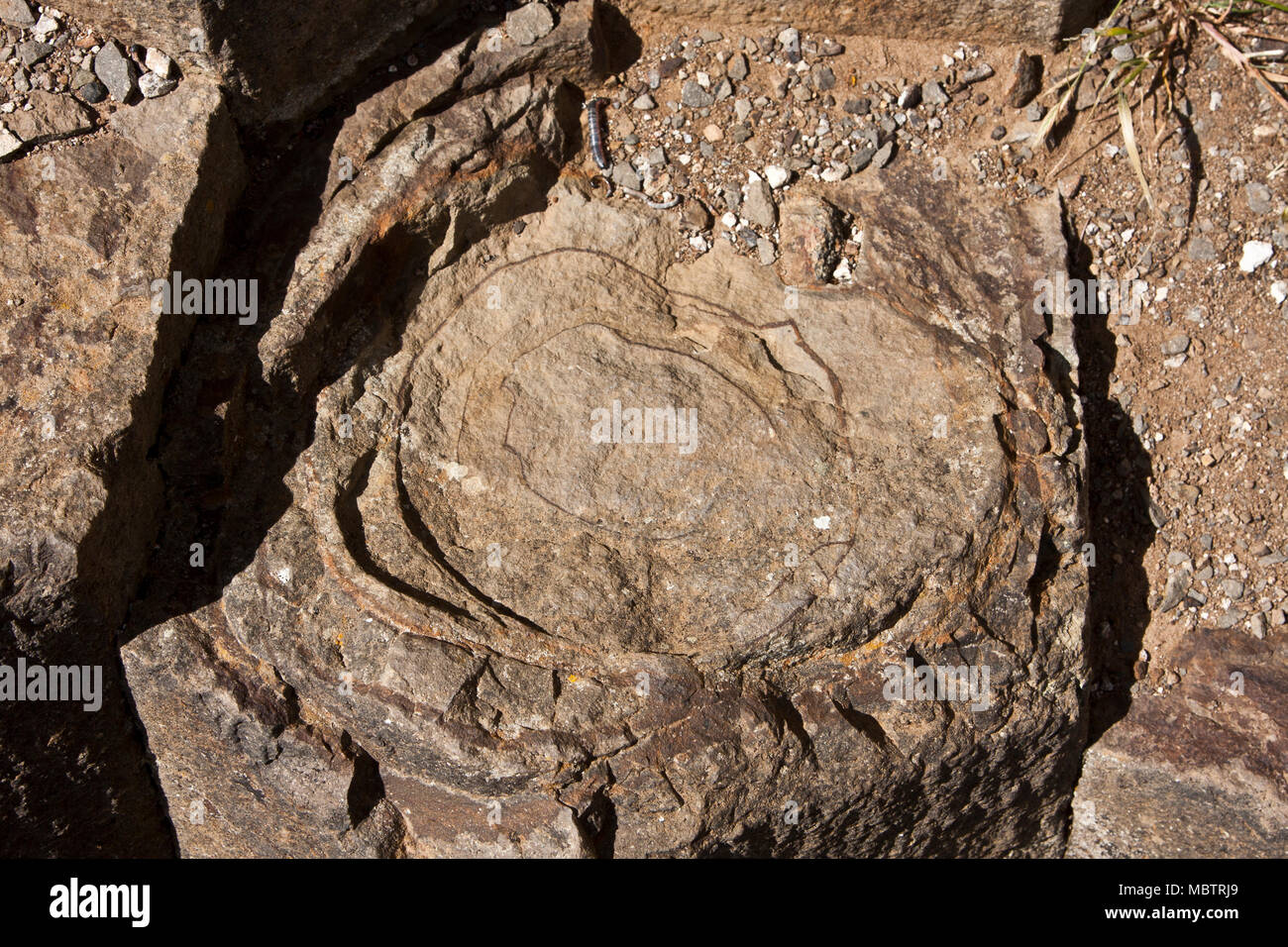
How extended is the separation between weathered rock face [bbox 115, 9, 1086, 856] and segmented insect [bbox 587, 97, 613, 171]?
0.89 feet

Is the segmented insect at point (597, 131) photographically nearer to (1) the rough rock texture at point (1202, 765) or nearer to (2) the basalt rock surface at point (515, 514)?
(2) the basalt rock surface at point (515, 514)

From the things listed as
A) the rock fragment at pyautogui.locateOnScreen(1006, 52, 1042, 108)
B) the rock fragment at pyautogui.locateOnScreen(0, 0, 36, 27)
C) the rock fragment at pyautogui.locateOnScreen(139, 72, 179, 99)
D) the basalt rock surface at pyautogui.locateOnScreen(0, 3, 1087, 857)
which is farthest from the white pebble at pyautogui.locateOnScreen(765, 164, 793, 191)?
the rock fragment at pyautogui.locateOnScreen(0, 0, 36, 27)

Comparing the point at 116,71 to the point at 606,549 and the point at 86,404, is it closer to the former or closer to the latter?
the point at 86,404

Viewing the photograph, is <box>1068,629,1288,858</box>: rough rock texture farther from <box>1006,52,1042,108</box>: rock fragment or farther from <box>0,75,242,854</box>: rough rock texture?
<box>0,75,242,854</box>: rough rock texture

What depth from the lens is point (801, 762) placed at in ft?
10.5

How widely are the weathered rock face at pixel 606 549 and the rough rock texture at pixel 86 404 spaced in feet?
0.65

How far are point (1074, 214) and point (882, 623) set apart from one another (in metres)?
1.90

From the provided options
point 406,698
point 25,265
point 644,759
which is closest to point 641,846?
point 644,759

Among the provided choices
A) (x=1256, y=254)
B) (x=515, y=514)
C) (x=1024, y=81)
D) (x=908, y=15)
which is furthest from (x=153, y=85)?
(x=1256, y=254)

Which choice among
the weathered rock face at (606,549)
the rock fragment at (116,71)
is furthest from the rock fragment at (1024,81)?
the rock fragment at (116,71)

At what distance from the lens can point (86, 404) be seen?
3129mm

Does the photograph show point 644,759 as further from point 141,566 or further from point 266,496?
point 141,566

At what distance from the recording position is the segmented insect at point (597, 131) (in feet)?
13.0

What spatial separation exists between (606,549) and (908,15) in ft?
7.78
